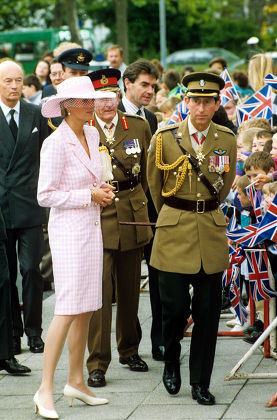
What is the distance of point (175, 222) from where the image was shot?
6.35m

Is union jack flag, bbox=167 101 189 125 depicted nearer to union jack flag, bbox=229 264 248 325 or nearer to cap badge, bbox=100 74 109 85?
union jack flag, bbox=229 264 248 325

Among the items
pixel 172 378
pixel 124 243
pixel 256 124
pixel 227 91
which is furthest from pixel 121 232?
pixel 227 91

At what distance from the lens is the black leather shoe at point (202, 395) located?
20.4 ft

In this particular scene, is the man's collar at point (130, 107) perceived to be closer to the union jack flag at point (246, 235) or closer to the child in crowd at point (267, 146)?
the child in crowd at point (267, 146)

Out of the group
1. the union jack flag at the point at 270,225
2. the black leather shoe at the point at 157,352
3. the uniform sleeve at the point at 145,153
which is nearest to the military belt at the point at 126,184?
the uniform sleeve at the point at 145,153

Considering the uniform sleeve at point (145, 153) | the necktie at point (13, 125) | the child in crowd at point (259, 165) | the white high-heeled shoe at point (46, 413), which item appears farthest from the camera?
the necktie at point (13, 125)

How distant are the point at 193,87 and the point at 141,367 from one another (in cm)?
211

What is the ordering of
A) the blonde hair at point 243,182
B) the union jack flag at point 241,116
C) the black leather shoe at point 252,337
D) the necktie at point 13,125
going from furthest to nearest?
the union jack flag at point 241,116
the necktie at point 13,125
the black leather shoe at point 252,337
the blonde hair at point 243,182

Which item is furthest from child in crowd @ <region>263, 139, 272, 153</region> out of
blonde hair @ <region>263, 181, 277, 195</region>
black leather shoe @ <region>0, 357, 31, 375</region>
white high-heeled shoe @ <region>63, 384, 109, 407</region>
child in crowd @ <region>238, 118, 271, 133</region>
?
white high-heeled shoe @ <region>63, 384, 109, 407</region>

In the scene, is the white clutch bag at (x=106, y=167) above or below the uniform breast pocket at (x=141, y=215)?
above

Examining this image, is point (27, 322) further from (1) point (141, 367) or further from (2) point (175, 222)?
(2) point (175, 222)

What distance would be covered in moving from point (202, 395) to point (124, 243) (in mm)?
1286

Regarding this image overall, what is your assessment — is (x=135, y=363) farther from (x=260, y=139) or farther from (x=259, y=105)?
(x=259, y=105)

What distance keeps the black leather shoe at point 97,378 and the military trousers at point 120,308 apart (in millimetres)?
78
